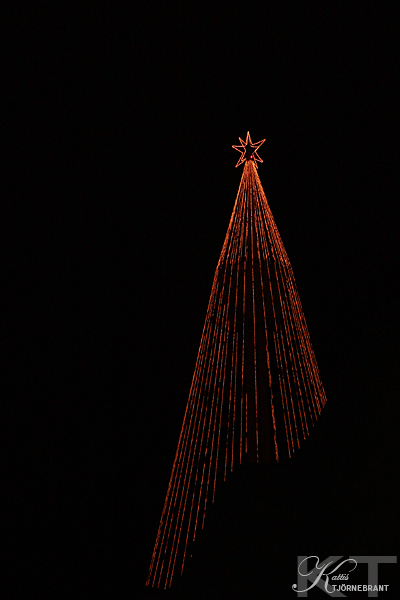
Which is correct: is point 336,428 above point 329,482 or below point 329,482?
above

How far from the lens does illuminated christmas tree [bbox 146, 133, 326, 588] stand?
2.46m

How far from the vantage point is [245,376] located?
253cm

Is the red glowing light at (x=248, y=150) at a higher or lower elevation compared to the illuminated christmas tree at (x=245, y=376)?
higher

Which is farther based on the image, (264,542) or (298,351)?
(298,351)

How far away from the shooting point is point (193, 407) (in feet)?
8.38

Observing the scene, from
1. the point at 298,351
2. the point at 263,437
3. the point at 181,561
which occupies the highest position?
the point at 298,351

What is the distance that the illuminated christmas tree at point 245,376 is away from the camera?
2.46 meters

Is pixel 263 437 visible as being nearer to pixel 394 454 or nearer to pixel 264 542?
pixel 264 542

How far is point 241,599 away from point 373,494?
0.59m

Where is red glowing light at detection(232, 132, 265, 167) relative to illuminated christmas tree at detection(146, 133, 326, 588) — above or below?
above

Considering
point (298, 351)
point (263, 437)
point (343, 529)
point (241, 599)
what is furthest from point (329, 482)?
point (298, 351)

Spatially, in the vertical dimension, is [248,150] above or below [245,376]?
above

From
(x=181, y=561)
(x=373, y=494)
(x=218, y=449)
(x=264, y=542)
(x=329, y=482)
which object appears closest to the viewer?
(x=373, y=494)

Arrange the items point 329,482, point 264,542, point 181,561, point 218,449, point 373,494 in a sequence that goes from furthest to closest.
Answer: point 218,449 → point 181,561 → point 264,542 → point 329,482 → point 373,494
